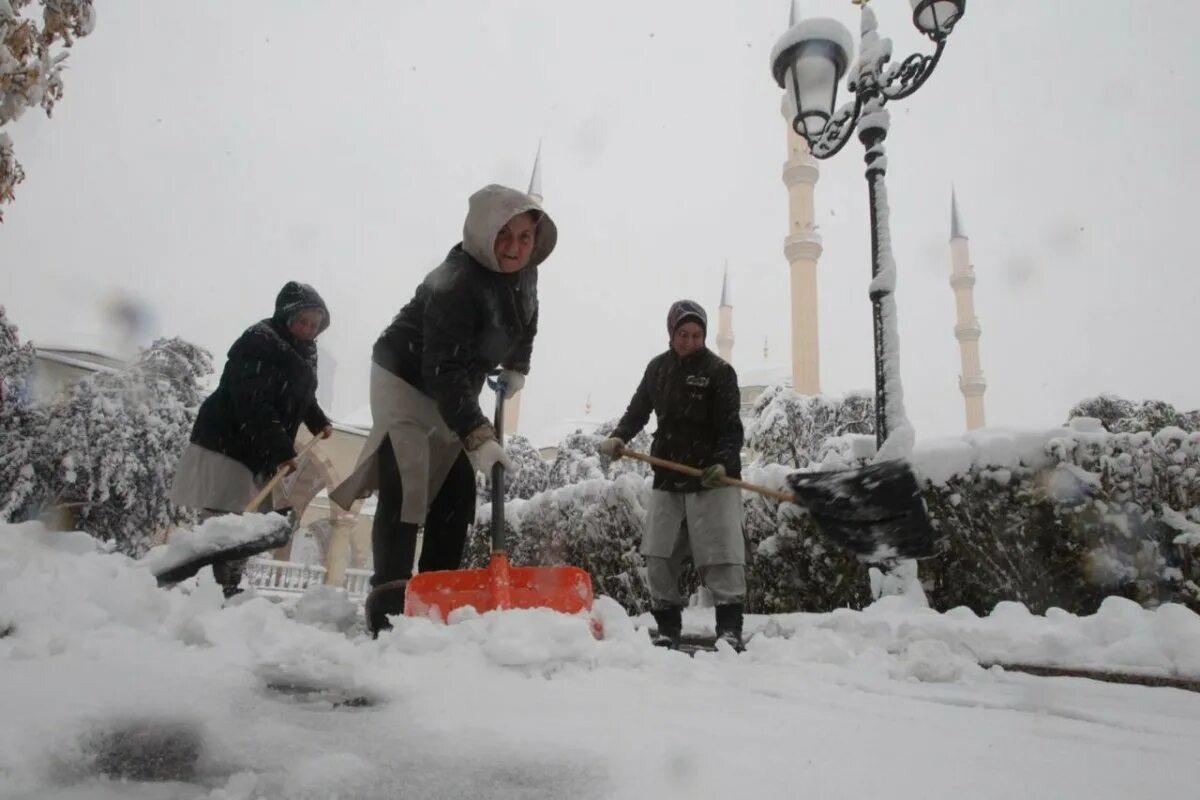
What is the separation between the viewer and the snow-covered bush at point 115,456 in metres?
11.5

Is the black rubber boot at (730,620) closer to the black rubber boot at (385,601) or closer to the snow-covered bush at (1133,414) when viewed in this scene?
the black rubber boot at (385,601)

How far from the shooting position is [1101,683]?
2201mm

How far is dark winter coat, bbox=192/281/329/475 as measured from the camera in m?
3.30

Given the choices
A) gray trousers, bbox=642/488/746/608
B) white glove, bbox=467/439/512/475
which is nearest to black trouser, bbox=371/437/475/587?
white glove, bbox=467/439/512/475

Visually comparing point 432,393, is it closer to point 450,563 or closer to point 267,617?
point 450,563

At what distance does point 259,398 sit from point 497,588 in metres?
1.77

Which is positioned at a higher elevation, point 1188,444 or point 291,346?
point 291,346

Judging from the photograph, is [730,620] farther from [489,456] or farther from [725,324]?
[725,324]

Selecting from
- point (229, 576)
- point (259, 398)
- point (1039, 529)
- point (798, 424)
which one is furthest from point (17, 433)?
point (798, 424)

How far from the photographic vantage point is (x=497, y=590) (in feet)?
7.10

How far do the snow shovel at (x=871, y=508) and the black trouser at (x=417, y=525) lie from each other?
3.04 feet

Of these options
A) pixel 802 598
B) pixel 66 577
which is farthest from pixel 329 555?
pixel 66 577

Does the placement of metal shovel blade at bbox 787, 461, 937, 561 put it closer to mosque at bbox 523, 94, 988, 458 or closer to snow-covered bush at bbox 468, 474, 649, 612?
snow-covered bush at bbox 468, 474, 649, 612

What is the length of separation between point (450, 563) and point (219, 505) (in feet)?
3.98
